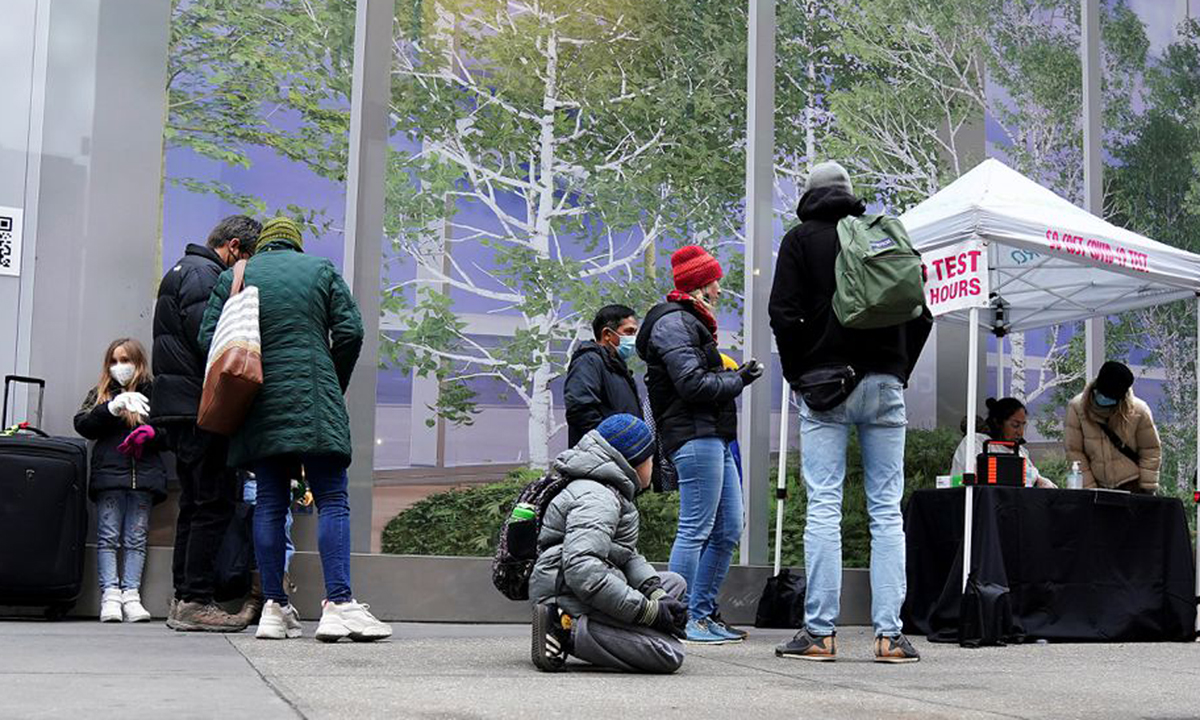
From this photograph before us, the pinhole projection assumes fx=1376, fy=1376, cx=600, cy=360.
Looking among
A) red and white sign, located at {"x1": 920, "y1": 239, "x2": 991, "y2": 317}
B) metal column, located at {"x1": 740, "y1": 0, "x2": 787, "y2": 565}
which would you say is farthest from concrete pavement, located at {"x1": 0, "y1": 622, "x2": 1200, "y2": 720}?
metal column, located at {"x1": 740, "y1": 0, "x2": 787, "y2": 565}

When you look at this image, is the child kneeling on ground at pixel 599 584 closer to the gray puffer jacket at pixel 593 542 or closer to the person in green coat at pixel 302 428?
the gray puffer jacket at pixel 593 542

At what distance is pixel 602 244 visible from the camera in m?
7.50

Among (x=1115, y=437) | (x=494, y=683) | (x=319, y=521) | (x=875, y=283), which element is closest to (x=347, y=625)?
(x=319, y=521)

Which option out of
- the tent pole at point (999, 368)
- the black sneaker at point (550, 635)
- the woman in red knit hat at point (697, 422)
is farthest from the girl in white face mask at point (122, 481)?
the tent pole at point (999, 368)

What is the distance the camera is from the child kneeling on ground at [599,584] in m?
4.06

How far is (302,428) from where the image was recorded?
4828 millimetres

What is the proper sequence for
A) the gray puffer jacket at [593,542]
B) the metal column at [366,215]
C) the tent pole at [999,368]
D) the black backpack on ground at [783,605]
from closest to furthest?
the gray puffer jacket at [593,542] < the metal column at [366,215] < the black backpack on ground at [783,605] < the tent pole at [999,368]

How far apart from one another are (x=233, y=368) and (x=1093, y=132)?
264 inches

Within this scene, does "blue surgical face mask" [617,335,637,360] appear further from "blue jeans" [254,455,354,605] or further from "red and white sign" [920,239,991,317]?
"blue jeans" [254,455,354,605]

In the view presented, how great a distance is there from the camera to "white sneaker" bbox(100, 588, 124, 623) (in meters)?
5.73

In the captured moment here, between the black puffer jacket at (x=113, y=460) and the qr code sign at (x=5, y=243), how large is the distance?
34.1 inches

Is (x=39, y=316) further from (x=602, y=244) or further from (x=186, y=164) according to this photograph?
(x=602, y=244)

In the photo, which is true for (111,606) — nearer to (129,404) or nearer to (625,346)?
(129,404)

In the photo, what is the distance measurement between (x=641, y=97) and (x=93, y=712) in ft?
17.9
